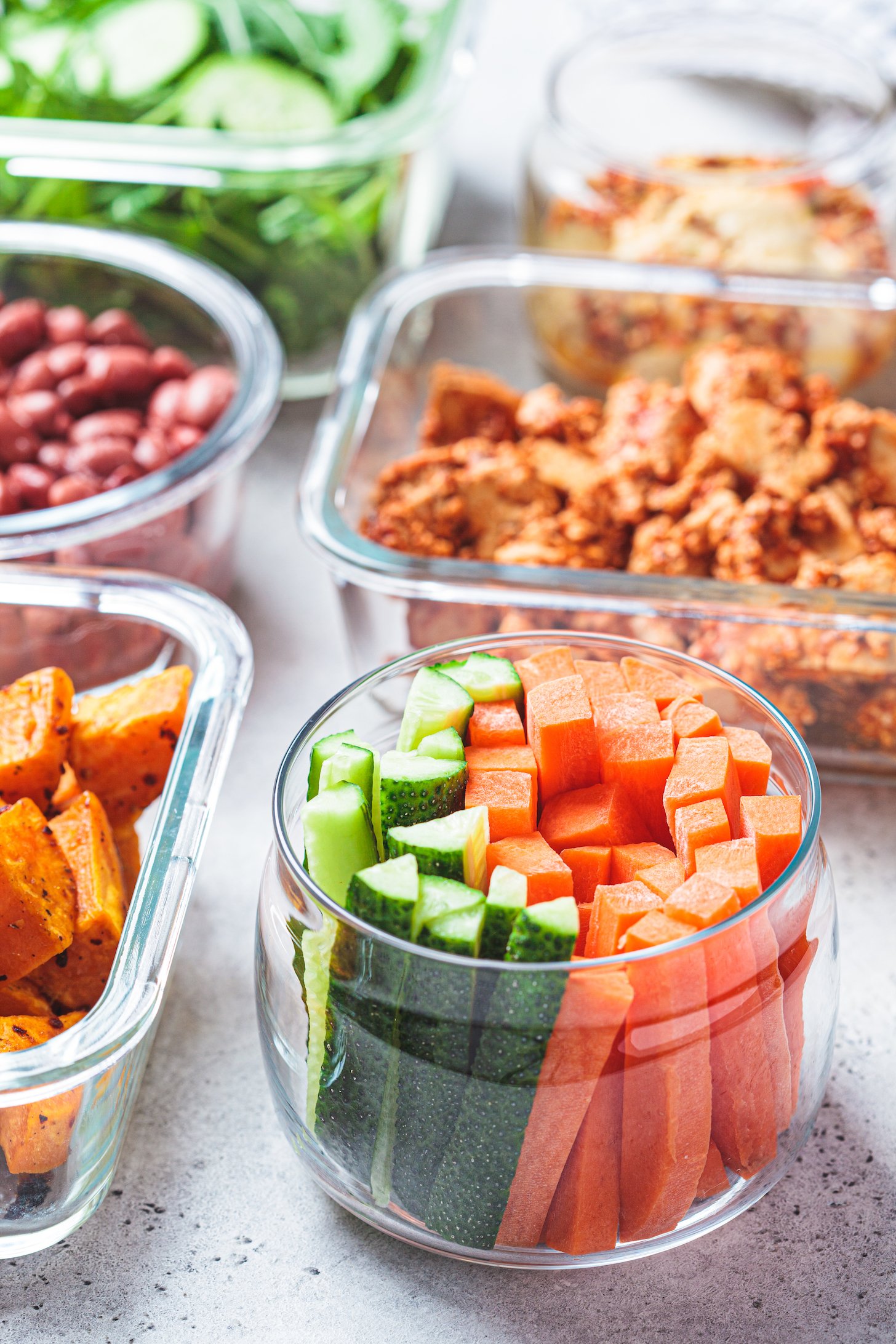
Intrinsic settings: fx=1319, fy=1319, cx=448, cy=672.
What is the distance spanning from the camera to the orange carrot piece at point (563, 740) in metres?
0.91

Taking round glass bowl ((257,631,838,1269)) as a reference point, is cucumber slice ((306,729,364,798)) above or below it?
above

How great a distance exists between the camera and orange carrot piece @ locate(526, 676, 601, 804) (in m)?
0.91

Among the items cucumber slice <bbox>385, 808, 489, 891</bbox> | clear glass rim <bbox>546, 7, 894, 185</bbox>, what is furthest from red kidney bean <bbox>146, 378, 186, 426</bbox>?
cucumber slice <bbox>385, 808, 489, 891</bbox>

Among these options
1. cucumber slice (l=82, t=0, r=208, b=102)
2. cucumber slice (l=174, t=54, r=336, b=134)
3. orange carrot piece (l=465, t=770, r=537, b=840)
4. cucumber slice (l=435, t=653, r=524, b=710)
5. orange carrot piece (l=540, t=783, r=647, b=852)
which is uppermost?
cucumber slice (l=82, t=0, r=208, b=102)

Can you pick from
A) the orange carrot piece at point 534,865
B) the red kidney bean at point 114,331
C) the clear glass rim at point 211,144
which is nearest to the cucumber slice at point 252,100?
the clear glass rim at point 211,144

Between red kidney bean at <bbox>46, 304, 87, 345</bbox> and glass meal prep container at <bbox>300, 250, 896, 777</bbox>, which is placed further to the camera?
red kidney bean at <bbox>46, 304, 87, 345</bbox>

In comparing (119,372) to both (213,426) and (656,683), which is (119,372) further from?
(656,683)

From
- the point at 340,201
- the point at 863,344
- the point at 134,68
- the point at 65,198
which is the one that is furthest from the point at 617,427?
the point at 134,68

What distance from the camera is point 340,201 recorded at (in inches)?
68.7

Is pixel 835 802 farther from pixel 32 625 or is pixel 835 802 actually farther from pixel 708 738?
pixel 32 625

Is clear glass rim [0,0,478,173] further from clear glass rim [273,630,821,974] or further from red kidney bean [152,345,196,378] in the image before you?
clear glass rim [273,630,821,974]

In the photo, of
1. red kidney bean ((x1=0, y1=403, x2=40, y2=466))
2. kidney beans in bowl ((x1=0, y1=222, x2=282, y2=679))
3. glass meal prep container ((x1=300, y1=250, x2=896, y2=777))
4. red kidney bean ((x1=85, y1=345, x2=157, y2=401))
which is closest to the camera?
glass meal prep container ((x1=300, y1=250, x2=896, y2=777))

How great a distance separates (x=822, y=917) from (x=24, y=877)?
55 centimetres

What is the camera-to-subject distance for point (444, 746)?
0.89m
